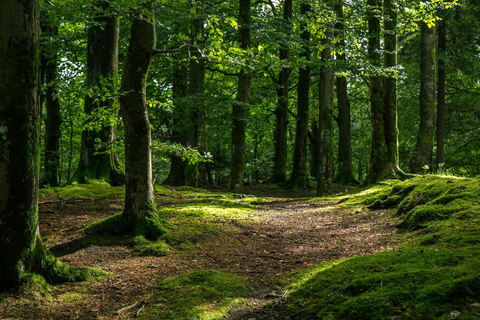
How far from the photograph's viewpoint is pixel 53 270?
4254 millimetres

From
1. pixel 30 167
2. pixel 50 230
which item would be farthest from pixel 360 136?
pixel 30 167

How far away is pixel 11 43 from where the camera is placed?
3766mm

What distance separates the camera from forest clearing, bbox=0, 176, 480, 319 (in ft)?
9.53

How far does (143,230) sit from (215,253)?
4.29ft

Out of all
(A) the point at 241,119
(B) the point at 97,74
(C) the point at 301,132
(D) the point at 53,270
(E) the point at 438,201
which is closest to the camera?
(D) the point at 53,270

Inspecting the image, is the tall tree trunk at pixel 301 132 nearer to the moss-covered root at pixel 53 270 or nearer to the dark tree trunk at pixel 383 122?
the dark tree trunk at pixel 383 122

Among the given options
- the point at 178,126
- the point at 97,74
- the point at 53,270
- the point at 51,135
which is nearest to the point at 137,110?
the point at 53,270

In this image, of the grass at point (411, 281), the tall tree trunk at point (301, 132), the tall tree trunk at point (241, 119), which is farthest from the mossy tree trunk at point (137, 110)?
the tall tree trunk at point (301, 132)

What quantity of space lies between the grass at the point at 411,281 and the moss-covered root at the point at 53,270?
244 cm

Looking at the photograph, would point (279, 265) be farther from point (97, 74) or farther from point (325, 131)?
point (97, 74)

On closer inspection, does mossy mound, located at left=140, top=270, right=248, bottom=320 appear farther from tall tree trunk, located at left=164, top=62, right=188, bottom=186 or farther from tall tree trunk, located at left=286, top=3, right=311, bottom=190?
tall tree trunk, located at left=286, top=3, right=311, bottom=190

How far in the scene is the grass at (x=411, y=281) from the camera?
2.56 m

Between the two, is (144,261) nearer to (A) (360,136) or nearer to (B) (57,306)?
(B) (57,306)

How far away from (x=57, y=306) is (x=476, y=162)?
2431 cm
